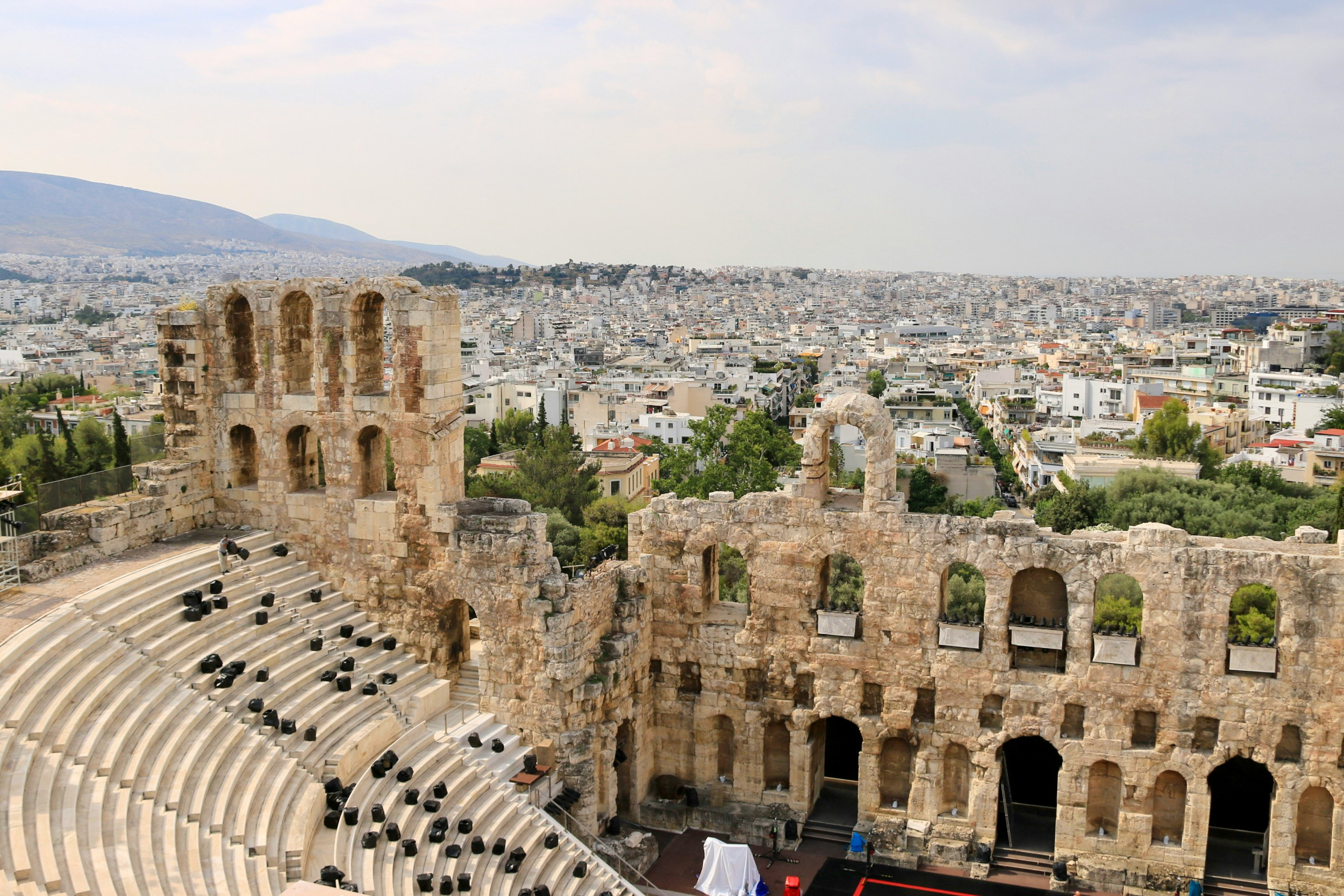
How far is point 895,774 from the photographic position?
27891 millimetres

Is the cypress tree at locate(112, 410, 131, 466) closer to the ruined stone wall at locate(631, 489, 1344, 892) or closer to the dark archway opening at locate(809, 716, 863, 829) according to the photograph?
the ruined stone wall at locate(631, 489, 1344, 892)

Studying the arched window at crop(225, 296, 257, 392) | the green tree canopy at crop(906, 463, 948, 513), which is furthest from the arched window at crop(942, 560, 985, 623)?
the green tree canopy at crop(906, 463, 948, 513)

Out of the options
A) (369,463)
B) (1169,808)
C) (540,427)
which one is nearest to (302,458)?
(369,463)

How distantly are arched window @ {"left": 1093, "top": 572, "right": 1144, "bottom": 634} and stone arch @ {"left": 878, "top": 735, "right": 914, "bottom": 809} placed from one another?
588 cm

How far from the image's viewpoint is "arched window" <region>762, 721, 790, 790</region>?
28.5 m

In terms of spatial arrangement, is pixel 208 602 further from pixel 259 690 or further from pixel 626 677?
pixel 626 677

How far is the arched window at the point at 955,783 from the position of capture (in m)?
27.1

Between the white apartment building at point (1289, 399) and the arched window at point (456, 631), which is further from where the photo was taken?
the white apartment building at point (1289, 399)

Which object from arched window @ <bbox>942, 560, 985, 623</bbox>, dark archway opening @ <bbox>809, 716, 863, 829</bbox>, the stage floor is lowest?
the stage floor

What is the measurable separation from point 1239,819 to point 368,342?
2362 centimetres

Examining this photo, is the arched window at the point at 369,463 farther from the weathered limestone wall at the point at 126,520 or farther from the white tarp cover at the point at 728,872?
the white tarp cover at the point at 728,872

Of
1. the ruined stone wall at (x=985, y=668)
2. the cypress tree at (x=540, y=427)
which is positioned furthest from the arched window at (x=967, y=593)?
the cypress tree at (x=540, y=427)

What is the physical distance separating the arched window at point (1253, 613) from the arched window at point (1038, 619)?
379 inches

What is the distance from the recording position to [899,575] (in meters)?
26.5
